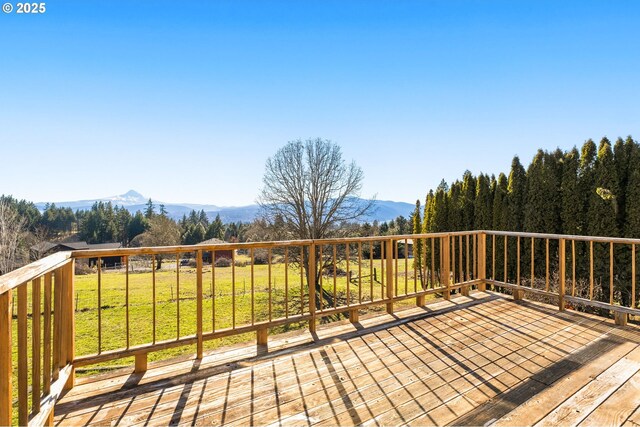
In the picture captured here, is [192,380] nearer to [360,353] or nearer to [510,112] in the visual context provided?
[360,353]

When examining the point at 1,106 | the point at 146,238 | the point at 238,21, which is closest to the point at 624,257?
the point at 238,21

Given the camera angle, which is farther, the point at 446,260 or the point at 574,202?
the point at 574,202

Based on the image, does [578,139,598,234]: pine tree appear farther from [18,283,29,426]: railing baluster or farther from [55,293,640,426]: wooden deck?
[18,283,29,426]: railing baluster

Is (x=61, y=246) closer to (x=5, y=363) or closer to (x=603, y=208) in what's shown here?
(x=5, y=363)

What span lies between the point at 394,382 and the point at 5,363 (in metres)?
2.07

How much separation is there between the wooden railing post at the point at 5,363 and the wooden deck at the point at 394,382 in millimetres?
884

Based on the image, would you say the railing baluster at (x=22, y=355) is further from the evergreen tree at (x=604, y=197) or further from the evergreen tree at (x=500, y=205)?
the evergreen tree at (x=500, y=205)

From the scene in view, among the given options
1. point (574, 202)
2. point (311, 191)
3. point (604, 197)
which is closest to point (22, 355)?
point (604, 197)

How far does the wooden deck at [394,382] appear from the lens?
181 cm

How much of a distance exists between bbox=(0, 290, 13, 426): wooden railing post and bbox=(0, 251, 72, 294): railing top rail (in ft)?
0.12

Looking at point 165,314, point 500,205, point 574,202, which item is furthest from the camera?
point 500,205

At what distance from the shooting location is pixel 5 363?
1.08 meters

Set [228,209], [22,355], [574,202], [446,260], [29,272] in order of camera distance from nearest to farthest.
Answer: [22,355] → [29,272] → [446,260] → [574,202] → [228,209]

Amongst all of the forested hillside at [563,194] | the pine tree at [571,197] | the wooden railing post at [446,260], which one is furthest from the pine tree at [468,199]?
the wooden railing post at [446,260]
